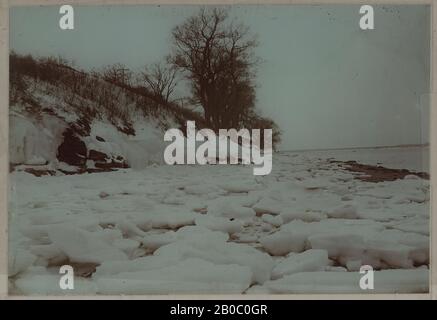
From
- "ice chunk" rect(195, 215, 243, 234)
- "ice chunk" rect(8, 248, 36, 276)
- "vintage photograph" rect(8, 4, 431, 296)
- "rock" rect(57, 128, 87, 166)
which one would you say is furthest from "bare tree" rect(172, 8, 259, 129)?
"ice chunk" rect(8, 248, 36, 276)

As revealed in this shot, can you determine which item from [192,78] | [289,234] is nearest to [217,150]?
[192,78]

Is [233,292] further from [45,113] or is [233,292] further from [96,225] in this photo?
[45,113]

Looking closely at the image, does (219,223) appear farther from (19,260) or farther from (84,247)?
(19,260)

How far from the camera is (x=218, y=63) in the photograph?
2164 millimetres

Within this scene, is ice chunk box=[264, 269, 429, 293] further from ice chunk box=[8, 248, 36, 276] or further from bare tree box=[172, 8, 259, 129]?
ice chunk box=[8, 248, 36, 276]

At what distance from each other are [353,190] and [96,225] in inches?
43.3

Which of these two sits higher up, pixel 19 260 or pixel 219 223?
pixel 219 223

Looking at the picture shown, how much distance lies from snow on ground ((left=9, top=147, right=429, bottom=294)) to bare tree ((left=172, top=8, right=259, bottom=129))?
0.25 metres

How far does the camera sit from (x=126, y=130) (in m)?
2.18

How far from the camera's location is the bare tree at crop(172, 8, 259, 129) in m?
2.13

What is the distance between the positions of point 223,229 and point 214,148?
1.14 ft

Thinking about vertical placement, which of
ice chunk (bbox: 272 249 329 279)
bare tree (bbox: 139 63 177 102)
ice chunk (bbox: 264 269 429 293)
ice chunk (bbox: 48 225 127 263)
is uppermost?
bare tree (bbox: 139 63 177 102)

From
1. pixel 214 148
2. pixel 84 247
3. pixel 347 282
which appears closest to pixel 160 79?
pixel 214 148

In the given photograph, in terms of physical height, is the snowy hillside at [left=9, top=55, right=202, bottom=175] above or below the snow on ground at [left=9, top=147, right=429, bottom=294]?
above
